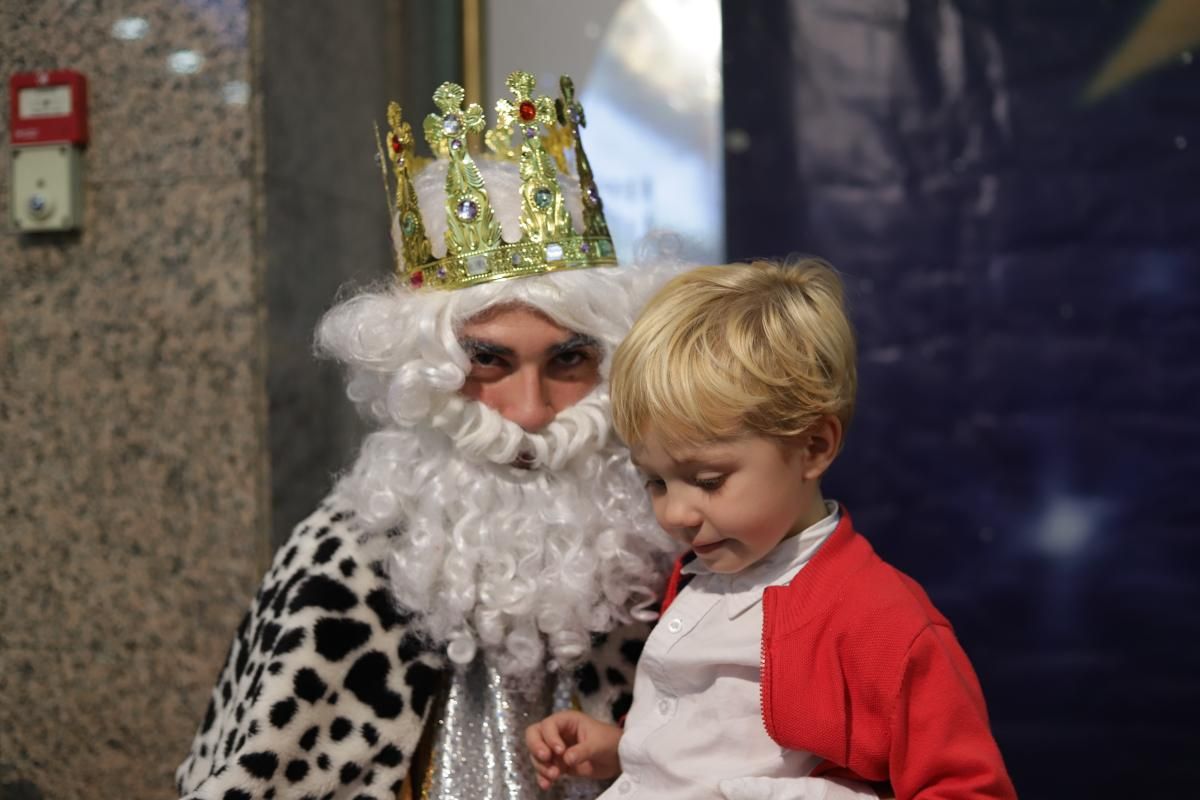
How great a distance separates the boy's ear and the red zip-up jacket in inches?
5.8

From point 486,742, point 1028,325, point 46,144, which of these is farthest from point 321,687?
point 1028,325

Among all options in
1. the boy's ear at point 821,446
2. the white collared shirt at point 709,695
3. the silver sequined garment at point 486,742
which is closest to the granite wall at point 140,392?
the silver sequined garment at point 486,742

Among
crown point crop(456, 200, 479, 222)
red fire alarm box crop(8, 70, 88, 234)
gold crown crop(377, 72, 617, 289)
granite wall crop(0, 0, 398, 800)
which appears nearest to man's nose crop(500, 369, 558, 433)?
gold crown crop(377, 72, 617, 289)

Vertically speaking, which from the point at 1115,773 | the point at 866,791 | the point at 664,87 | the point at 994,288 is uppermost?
the point at 664,87

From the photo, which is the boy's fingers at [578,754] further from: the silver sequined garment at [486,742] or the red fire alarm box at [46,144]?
the red fire alarm box at [46,144]

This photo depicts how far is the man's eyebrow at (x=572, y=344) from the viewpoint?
6.77 feet

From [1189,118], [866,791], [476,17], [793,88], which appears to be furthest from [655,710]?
[476,17]

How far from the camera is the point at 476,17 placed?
3316mm

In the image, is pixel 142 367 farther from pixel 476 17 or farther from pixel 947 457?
pixel 947 457

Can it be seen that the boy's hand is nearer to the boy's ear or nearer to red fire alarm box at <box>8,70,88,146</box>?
the boy's ear

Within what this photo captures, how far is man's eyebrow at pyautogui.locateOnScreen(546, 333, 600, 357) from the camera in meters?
2.06

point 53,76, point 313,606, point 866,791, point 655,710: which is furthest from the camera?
point 53,76

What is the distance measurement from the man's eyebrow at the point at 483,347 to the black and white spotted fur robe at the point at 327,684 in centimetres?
43

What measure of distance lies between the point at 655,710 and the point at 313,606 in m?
0.69
